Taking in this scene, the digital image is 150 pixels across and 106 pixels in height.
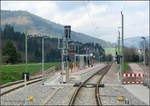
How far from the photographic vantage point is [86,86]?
840 inches

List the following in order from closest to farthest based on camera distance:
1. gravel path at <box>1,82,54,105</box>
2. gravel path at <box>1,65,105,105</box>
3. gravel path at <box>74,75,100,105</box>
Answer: gravel path at <box>74,75,100,105</box> → gravel path at <box>1,65,105,105</box> → gravel path at <box>1,82,54,105</box>

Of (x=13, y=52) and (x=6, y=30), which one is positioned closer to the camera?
(x=13, y=52)

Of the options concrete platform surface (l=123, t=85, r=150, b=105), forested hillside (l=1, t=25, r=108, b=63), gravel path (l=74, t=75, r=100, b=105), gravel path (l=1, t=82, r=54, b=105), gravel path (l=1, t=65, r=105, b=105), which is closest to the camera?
gravel path (l=74, t=75, r=100, b=105)

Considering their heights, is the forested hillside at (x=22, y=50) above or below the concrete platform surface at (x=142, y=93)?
above

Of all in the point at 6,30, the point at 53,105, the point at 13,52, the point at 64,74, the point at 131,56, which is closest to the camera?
the point at 53,105

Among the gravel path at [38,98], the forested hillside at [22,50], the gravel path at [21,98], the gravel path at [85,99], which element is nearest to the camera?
the gravel path at [85,99]

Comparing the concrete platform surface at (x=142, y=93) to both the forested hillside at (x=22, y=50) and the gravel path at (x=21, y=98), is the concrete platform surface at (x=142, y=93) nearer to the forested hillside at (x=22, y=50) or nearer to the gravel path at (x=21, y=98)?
the gravel path at (x=21, y=98)

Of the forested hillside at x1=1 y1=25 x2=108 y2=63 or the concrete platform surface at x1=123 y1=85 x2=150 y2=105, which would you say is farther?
the forested hillside at x1=1 y1=25 x2=108 y2=63

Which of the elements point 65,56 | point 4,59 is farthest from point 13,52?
point 65,56

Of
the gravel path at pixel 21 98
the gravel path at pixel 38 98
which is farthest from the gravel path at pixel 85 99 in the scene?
the gravel path at pixel 21 98

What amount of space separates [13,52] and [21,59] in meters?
7.99

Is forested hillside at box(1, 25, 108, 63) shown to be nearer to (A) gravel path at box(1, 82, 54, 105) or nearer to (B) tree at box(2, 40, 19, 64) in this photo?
(B) tree at box(2, 40, 19, 64)

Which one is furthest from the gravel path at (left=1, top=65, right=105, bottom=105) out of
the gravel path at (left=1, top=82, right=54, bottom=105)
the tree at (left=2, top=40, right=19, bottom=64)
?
the tree at (left=2, top=40, right=19, bottom=64)

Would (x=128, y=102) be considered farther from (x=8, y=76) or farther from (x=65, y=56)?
(x=8, y=76)
